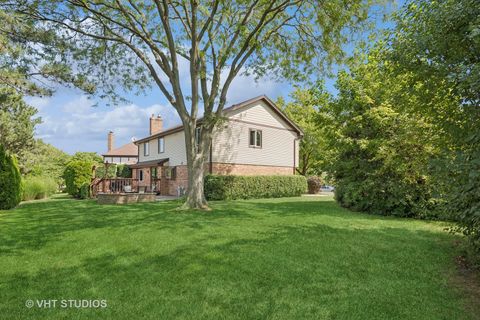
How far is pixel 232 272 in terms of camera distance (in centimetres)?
497

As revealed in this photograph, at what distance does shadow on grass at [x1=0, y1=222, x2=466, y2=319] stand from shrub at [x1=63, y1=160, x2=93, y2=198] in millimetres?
18462

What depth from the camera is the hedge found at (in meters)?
18.8

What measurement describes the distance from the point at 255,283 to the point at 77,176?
69.8 ft

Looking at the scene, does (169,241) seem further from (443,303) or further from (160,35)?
(160,35)

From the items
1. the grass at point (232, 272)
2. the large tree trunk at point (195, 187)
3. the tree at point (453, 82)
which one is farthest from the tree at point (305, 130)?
the tree at point (453, 82)

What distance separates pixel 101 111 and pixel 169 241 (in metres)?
9.35

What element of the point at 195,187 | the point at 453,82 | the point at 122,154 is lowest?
the point at 195,187

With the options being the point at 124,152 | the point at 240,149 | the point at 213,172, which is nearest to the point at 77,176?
the point at 213,172

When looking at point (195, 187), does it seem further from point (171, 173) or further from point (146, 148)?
point (146, 148)

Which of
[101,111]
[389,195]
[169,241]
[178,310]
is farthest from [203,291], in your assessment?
[101,111]

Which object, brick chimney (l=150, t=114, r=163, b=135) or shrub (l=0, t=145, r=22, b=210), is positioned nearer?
shrub (l=0, t=145, r=22, b=210)

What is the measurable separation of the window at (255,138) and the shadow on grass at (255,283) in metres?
16.3

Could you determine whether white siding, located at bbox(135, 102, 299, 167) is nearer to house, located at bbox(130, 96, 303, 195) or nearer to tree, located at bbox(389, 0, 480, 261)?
house, located at bbox(130, 96, 303, 195)

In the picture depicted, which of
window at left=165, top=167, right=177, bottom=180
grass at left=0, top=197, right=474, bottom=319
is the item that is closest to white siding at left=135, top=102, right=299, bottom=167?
window at left=165, top=167, right=177, bottom=180
